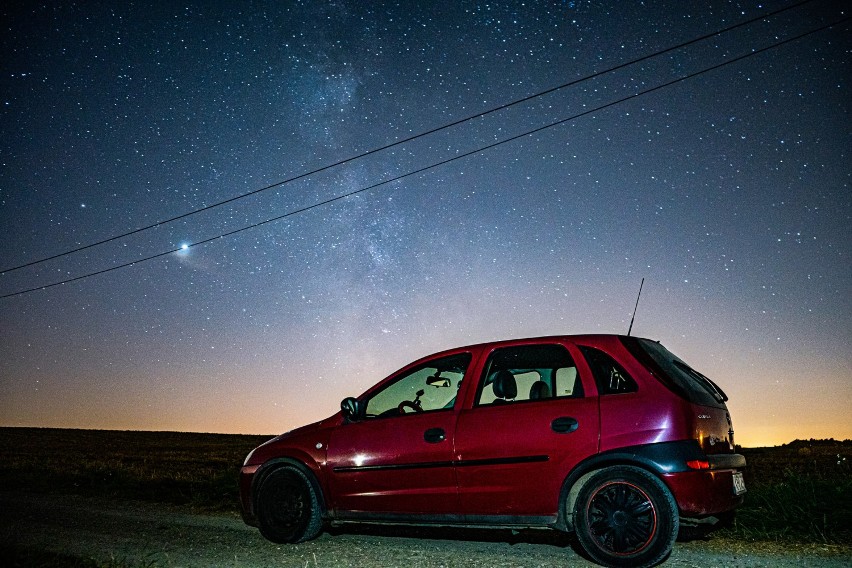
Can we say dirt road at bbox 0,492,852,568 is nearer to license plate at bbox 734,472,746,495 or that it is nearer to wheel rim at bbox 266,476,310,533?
wheel rim at bbox 266,476,310,533

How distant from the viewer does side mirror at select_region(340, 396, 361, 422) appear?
5.34 metres

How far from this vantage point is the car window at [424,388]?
5211 mm

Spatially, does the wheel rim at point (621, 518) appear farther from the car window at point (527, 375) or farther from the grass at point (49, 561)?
the grass at point (49, 561)

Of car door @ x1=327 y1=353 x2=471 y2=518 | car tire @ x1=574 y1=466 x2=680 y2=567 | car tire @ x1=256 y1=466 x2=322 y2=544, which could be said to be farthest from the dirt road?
car door @ x1=327 y1=353 x2=471 y2=518

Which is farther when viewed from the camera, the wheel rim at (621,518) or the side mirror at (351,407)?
the side mirror at (351,407)

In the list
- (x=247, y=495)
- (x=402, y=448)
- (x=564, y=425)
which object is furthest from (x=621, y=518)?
(x=247, y=495)

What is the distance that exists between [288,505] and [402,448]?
131 cm

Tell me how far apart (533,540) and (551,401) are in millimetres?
1426

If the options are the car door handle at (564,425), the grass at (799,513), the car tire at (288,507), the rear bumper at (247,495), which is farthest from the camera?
the rear bumper at (247,495)

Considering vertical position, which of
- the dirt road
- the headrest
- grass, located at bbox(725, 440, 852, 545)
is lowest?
the dirt road

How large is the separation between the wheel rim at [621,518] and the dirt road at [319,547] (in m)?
0.28

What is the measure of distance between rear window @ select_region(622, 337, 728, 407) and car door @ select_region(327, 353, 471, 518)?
1.37 meters

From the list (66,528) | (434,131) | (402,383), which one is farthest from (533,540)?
(434,131)

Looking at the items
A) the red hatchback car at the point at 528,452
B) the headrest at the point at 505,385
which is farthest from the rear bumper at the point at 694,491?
the headrest at the point at 505,385
